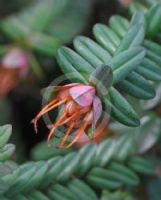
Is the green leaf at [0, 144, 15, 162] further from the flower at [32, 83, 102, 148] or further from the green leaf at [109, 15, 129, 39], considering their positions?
the green leaf at [109, 15, 129, 39]

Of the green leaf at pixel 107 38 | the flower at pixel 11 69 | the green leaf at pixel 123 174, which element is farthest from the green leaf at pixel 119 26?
the flower at pixel 11 69

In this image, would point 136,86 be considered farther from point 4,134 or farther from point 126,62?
point 4,134

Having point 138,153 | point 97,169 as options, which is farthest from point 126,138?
point 97,169

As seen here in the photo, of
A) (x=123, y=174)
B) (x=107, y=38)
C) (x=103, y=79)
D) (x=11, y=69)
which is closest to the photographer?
(x=103, y=79)

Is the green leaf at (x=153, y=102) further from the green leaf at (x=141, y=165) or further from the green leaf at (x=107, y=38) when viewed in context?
the green leaf at (x=107, y=38)

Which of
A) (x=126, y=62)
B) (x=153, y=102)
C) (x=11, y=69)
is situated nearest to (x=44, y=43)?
(x=11, y=69)

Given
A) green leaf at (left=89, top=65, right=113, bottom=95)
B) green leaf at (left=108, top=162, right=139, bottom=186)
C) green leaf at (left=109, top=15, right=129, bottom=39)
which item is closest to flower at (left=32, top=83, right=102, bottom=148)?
green leaf at (left=89, top=65, right=113, bottom=95)
